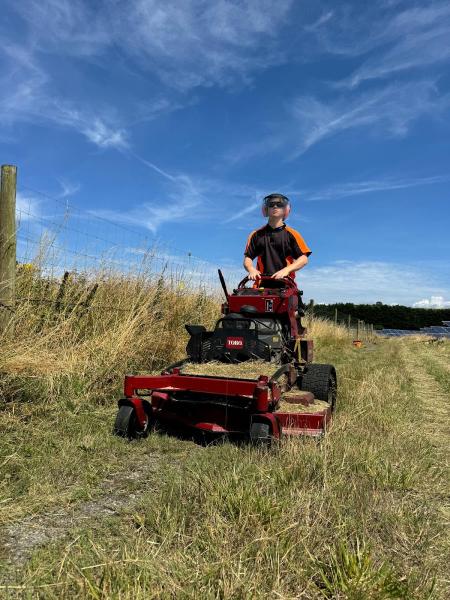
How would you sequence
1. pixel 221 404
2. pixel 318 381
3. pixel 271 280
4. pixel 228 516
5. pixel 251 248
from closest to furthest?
pixel 228 516 < pixel 221 404 < pixel 318 381 < pixel 271 280 < pixel 251 248

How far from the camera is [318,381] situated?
5.09 metres

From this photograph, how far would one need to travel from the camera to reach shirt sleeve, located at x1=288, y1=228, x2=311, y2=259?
5.86 metres

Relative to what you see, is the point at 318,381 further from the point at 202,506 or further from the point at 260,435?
the point at 202,506

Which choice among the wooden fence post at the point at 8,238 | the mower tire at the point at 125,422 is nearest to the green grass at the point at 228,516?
the mower tire at the point at 125,422

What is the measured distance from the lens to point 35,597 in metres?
1.81

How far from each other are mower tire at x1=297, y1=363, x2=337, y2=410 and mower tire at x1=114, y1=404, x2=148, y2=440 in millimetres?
1867

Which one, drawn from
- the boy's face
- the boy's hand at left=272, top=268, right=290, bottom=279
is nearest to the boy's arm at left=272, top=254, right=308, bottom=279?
the boy's hand at left=272, top=268, right=290, bottom=279

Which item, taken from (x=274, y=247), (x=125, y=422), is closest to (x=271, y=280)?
(x=274, y=247)

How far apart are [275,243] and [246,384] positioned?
2578mm

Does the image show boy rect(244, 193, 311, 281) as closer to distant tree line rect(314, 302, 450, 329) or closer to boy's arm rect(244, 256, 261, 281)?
boy's arm rect(244, 256, 261, 281)

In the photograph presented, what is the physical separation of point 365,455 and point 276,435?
0.74 metres

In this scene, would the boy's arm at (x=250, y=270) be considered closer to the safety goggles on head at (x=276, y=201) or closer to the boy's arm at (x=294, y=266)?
the boy's arm at (x=294, y=266)

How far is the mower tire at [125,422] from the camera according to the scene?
4082mm

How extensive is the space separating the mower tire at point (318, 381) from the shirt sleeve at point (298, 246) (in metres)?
1.40
